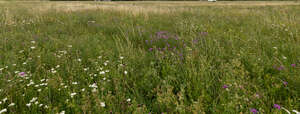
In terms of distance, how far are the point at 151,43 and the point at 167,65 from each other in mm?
1539

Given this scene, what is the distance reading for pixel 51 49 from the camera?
4.03 metres

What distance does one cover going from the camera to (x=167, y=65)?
273 cm

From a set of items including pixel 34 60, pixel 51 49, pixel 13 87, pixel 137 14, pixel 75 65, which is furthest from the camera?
pixel 137 14

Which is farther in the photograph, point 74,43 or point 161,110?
point 74,43

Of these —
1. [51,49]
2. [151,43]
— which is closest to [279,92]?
[151,43]

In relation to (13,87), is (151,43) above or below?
above

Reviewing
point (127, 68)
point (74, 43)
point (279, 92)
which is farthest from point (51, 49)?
point (279, 92)

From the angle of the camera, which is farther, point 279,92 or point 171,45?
point 171,45

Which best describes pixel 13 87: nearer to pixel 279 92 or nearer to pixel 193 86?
pixel 193 86

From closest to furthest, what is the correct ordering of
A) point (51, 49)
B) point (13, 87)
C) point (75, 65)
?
1. point (13, 87)
2. point (75, 65)
3. point (51, 49)

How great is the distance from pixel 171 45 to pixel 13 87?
10.5ft

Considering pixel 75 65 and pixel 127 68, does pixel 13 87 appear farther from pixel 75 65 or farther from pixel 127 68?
pixel 127 68

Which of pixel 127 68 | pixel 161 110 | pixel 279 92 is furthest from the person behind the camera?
pixel 127 68

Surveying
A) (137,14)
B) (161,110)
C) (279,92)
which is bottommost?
(161,110)
